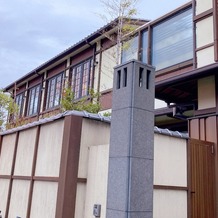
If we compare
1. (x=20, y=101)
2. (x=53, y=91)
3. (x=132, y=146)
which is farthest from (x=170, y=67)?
(x=20, y=101)

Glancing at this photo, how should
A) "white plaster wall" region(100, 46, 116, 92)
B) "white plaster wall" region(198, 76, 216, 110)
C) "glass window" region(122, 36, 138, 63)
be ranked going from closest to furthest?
"white plaster wall" region(198, 76, 216, 110) < "glass window" region(122, 36, 138, 63) < "white plaster wall" region(100, 46, 116, 92)

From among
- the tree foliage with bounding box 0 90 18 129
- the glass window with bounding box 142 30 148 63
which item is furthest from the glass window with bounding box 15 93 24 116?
the glass window with bounding box 142 30 148 63

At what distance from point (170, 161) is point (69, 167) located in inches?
64.0

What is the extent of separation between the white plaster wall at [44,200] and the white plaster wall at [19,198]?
1.01ft

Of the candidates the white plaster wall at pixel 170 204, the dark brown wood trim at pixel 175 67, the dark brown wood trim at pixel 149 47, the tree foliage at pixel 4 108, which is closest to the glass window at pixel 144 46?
the dark brown wood trim at pixel 149 47

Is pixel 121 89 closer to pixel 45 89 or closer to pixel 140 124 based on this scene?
pixel 140 124

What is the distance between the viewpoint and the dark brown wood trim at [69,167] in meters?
4.17

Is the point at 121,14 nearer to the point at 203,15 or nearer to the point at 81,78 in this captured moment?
the point at 203,15

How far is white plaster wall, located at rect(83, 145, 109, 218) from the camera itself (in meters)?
4.23

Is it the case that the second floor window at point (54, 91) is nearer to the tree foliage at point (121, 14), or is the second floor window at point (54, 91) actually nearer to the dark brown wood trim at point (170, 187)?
the tree foliage at point (121, 14)

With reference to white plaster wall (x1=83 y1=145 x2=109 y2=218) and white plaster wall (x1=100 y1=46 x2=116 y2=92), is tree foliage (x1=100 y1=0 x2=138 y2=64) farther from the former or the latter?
white plaster wall (x1=83 y1=145 x2=109 y2=218)

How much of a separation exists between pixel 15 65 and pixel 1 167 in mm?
20130

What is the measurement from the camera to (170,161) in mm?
4926

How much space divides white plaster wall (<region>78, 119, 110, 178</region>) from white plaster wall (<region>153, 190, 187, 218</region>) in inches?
43.0
